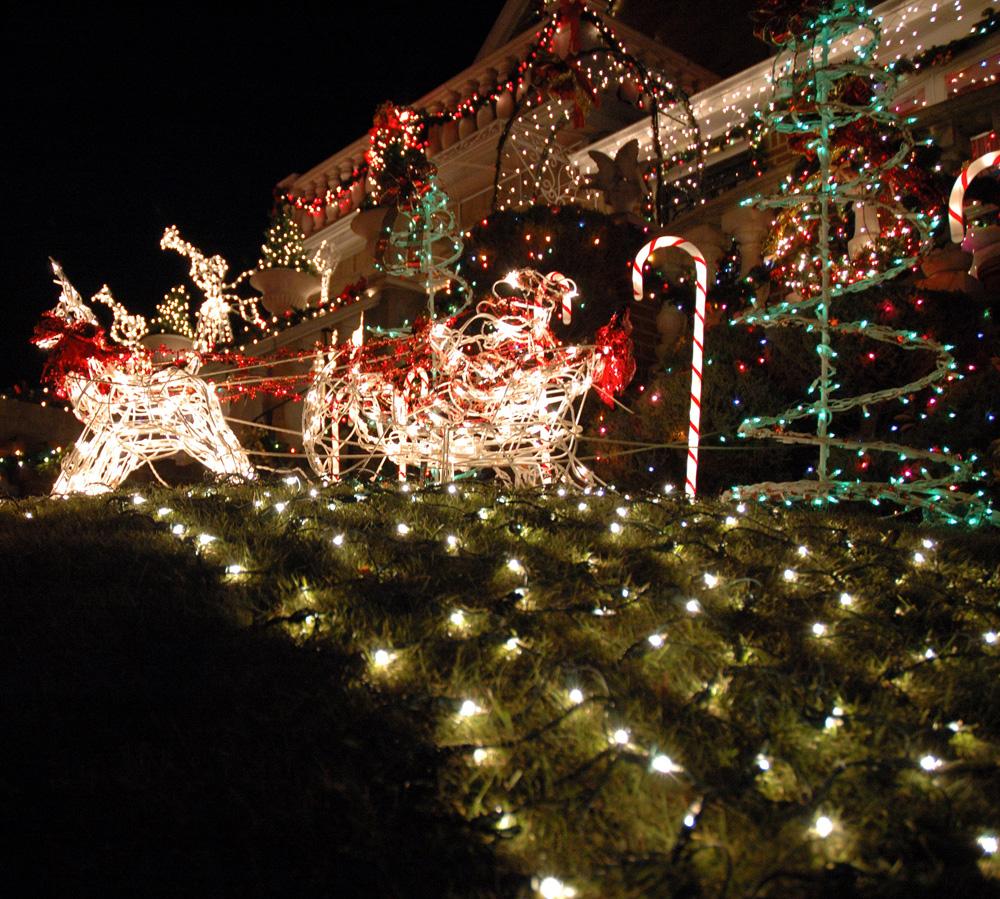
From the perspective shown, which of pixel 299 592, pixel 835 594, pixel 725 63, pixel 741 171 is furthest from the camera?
pixel 725 63

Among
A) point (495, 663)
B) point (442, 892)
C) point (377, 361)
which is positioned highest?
point (377, 361)

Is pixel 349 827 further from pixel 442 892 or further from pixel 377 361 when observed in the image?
pixel 377 361

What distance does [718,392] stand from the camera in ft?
20.2

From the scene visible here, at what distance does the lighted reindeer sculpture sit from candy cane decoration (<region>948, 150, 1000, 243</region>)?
4.65 m

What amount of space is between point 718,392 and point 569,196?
7.47m

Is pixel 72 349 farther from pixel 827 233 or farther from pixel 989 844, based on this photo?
pixel 989 844

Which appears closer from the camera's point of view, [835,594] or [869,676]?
[869,676]

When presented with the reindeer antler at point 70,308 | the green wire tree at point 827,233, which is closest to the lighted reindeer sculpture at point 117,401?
the reindeer antler at point 70,308

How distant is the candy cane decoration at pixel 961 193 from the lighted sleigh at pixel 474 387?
199 cm

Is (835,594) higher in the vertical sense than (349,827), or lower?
higher

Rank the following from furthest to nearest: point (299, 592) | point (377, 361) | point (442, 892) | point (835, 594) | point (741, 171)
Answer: point (741, 171)
point (377, 361)
point (835, 594)
point (299, 592)
point (442, 892)

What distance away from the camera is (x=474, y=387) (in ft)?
15.7

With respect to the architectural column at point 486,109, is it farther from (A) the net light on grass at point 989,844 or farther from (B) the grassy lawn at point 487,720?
(A) the net light on grass at point 989,844

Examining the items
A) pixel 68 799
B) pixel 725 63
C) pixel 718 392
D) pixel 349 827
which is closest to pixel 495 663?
pixel 349 827
